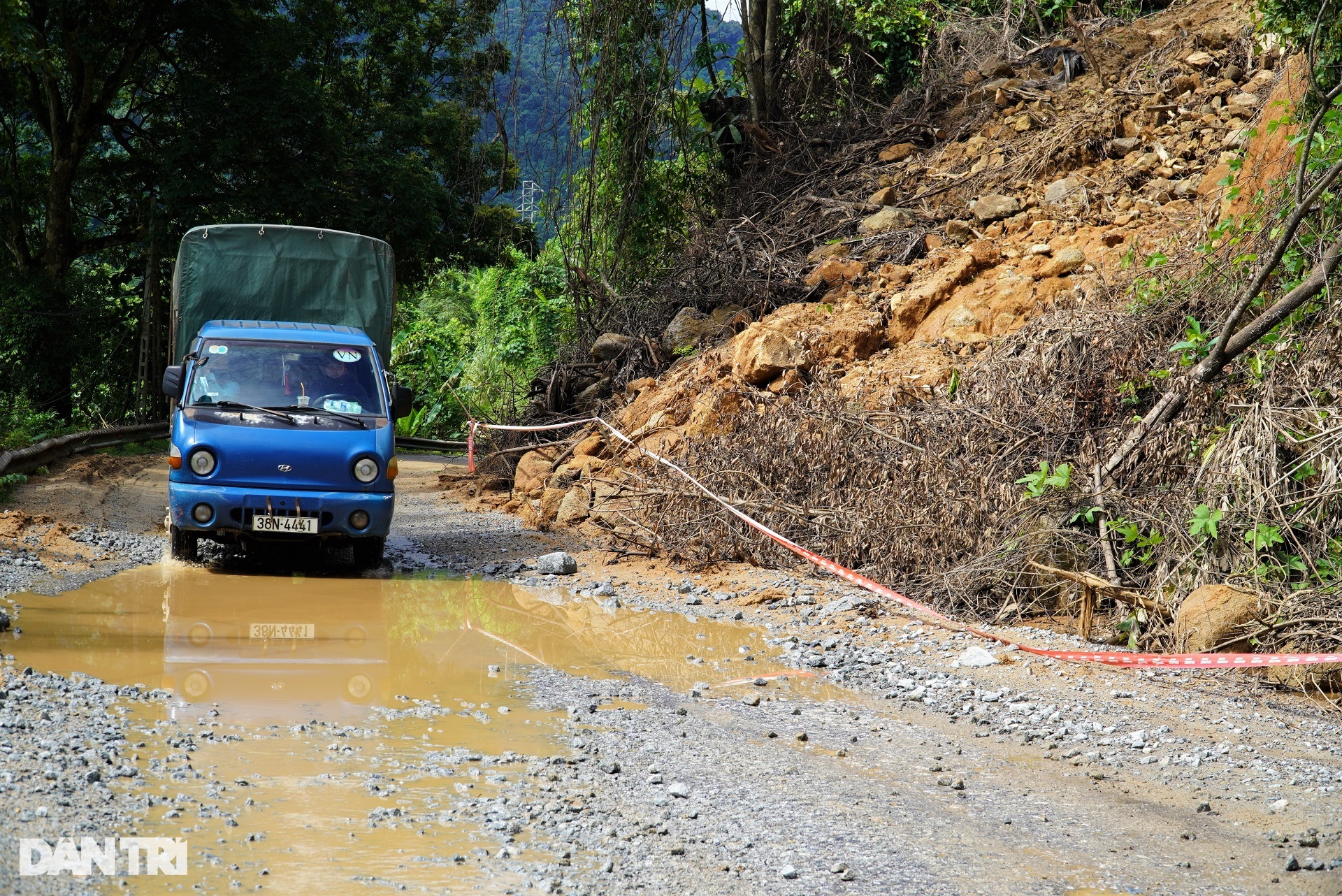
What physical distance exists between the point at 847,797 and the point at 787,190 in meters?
12.7

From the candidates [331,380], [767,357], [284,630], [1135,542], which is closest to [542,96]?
[767,357]

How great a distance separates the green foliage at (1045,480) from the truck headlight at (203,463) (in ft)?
20.3

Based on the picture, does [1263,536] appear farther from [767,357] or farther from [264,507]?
[264,507]

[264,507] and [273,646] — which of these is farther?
[264,507]

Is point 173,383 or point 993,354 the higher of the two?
point 993,354

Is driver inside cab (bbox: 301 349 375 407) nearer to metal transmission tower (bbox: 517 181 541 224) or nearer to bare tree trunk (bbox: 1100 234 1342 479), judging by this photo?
bare tree trunk (bbox: 1100 234 1342 479)

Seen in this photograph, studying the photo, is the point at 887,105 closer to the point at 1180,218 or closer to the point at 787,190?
the point at 787,190

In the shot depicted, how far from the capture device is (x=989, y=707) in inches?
227

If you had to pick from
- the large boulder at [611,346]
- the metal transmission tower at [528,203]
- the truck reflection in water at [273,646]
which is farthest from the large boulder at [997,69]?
the truck reflection in water at [273,646]

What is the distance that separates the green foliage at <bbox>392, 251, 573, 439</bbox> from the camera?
25484 millimetres

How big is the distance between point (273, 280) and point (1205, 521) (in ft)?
31.8

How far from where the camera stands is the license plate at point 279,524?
8.21 metres

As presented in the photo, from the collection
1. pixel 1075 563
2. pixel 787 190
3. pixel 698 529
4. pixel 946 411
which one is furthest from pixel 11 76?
pixel 1075 563

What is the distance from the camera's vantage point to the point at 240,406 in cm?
862
